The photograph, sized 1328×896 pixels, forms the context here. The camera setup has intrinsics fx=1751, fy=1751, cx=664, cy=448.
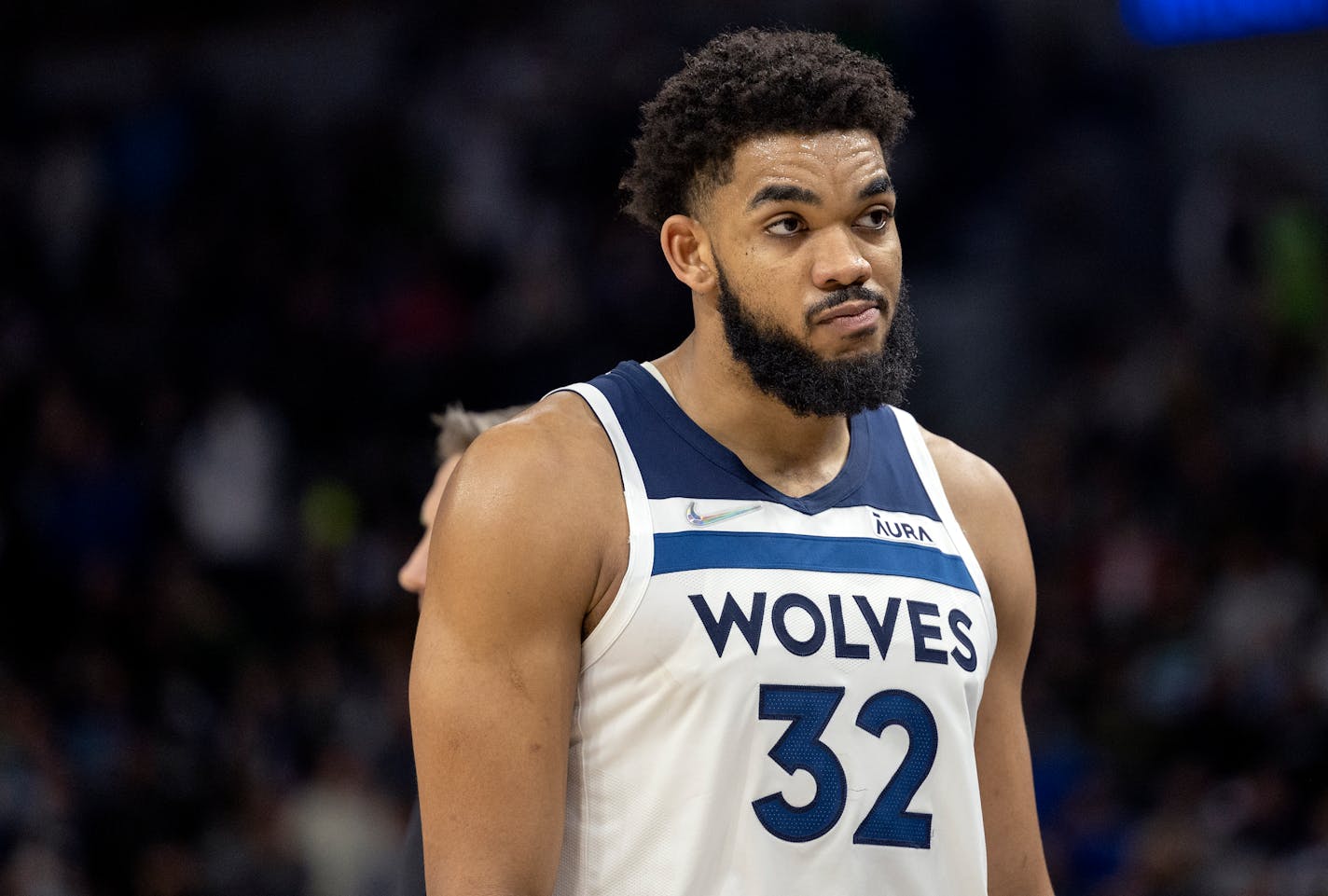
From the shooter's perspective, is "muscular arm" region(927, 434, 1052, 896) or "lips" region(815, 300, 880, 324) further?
"muscular arm" region(927, 434, 1052, 896)

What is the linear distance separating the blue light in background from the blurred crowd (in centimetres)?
19

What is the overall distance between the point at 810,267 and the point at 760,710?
2.25 feet

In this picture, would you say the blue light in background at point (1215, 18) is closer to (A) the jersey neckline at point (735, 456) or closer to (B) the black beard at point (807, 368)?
(A) the jersey neckline at point (735, 456)

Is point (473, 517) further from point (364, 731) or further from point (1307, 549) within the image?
point (1307, 549)

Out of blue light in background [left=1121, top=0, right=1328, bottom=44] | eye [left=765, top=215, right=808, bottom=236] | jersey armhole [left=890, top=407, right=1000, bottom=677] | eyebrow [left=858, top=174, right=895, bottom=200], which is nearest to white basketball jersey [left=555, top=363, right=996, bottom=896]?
jersey armhole [left=890, top=407, right=1000, bottom=677]

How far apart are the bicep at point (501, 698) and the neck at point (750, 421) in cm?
40

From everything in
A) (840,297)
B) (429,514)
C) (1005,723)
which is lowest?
(1005,723)

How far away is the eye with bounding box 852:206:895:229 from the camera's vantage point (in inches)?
109

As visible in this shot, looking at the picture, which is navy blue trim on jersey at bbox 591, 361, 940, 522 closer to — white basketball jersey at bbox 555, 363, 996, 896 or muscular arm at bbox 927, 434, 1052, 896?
white basketball jersey at bbox 555, 363, 996, 896

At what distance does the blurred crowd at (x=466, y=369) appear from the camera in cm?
724

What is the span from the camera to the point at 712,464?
2826mm

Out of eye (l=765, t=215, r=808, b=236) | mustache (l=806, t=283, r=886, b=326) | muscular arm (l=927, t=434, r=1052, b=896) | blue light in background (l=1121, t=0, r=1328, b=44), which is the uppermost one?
blue light in background (l=1121, t=0, r=1328, b=44)

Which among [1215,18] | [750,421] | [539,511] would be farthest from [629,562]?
[1215,18]

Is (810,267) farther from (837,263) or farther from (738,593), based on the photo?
(738,593)
